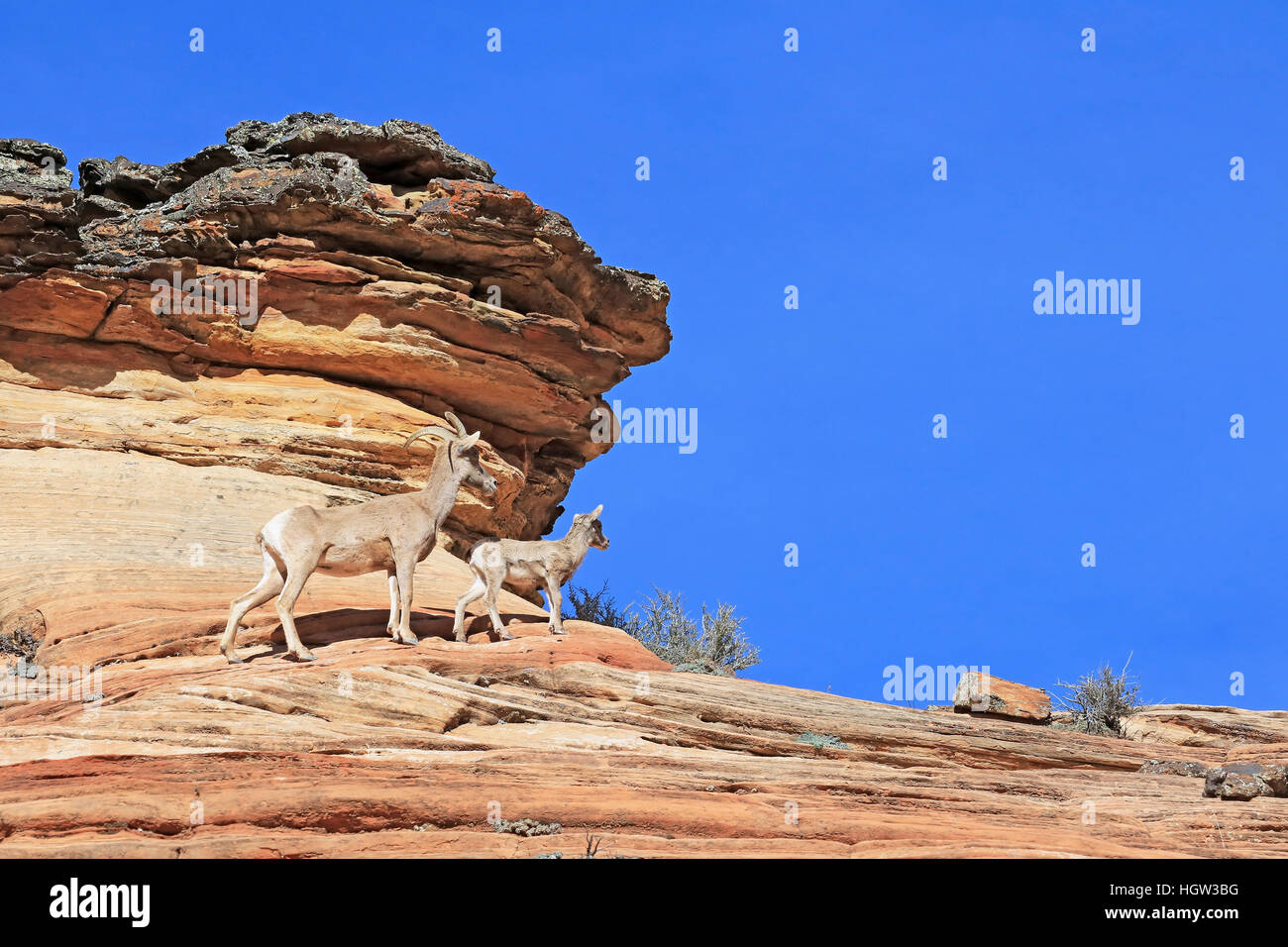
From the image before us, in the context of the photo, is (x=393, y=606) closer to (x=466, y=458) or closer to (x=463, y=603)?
(x=463, y=603)

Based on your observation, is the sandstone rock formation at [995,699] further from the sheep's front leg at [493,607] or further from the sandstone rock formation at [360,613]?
the sheep's front leg at [493,607]

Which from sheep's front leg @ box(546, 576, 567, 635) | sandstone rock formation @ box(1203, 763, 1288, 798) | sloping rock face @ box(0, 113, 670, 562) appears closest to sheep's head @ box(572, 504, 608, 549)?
sheep's front leg @ box(546, 576, 567, 635)

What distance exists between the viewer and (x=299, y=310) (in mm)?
21312

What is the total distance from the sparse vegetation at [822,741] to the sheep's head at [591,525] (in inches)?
208

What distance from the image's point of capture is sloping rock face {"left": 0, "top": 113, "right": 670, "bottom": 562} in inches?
786

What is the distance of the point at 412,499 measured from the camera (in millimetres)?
15258

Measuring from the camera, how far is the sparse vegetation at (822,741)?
41.2 feet

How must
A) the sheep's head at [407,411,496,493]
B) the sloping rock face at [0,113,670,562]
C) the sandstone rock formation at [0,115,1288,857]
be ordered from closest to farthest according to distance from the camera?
the sandstone rock formation at [0,115,1288,857] → the sheep's head at [407,411,496,493] → the sloping rock face at [0,113,670,562]

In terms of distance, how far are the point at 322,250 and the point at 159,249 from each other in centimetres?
256

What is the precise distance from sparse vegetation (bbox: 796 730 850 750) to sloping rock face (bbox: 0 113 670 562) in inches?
347

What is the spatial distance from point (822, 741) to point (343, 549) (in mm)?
5700

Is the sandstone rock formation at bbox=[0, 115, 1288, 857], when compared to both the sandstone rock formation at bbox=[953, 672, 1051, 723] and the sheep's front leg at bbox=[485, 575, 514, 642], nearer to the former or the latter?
the sandstone rock formation at bbox=[953, 672, 1051, 723]
